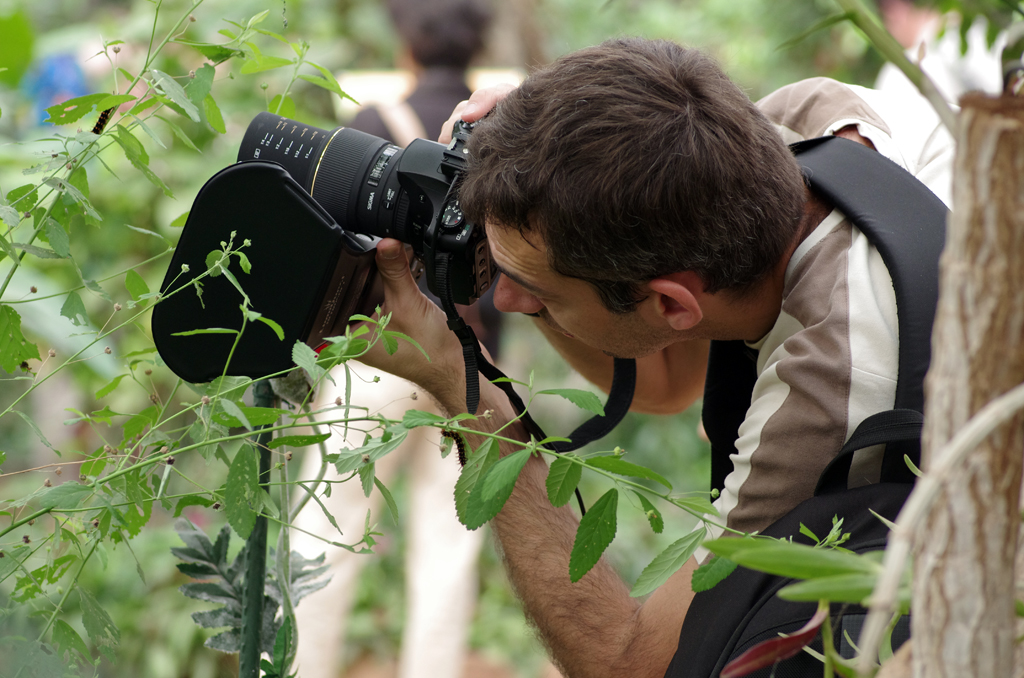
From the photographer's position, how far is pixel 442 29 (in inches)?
79.6

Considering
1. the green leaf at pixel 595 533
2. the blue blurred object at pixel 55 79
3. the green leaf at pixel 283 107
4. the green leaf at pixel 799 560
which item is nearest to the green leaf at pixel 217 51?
the green leaf at pixel 283 107

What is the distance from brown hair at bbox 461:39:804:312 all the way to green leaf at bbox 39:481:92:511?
48 centimetres

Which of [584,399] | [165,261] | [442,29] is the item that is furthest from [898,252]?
[165,261]

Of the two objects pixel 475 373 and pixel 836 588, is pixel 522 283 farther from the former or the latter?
pixel 836 588

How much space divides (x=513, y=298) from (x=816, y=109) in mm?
420

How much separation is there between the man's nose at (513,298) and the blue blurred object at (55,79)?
1.66m

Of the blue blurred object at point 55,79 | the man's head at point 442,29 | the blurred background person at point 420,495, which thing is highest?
the man's head at point 442,29

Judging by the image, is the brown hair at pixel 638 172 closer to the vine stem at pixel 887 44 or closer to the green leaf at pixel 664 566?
the green leaf at pixel 664 566

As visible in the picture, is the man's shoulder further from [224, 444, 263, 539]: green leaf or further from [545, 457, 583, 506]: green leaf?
[224, 444, 263, 539]: green leaf

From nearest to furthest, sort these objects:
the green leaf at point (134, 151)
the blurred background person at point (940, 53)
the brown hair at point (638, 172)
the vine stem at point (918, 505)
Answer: the vine stem at point (918, 505)
the green leaf at point (134, 151)
the brown hair at point (638, 172)
the blurred background person at point (940, 53)

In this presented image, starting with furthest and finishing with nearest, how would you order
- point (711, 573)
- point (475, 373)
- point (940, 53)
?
point (940, 53)
point (475, 373)
point (711, 573)

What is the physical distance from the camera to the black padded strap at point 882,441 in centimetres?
66

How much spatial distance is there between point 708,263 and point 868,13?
2.03 ft

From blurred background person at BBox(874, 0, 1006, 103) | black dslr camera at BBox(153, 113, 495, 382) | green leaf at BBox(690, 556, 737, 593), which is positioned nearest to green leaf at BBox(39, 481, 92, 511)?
black dslr camera at BBox(153, 113, 495, 382)
